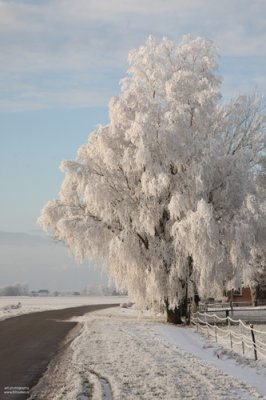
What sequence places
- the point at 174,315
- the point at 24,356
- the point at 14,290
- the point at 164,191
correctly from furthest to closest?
1. the point at 14,290
2. the point at 174,315
3. the point at 164,191
4. the point at 24,356

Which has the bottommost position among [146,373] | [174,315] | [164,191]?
[146,373]

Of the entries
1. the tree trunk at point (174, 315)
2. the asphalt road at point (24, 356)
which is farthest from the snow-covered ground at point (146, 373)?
the tree trunk at point (174, 315)

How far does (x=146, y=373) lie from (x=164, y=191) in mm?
15119

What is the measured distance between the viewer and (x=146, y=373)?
1146 centimetres

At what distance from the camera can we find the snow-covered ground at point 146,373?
30.9 feet

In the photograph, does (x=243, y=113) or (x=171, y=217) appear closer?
(x=171, y=217)

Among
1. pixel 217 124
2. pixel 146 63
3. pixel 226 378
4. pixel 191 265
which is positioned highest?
pixel 146 63

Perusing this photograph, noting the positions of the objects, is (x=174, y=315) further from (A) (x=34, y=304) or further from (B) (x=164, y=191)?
(A) (x=34, y=304)

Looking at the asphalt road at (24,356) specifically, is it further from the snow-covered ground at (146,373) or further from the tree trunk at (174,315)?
the tree trunk at (174,315)

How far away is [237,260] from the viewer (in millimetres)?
24812

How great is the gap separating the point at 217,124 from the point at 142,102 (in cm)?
415

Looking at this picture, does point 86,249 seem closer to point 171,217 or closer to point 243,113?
point 171,217

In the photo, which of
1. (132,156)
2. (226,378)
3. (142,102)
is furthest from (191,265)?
(226,378)

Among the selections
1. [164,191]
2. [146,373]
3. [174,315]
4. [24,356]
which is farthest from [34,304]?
→ [146,373]
